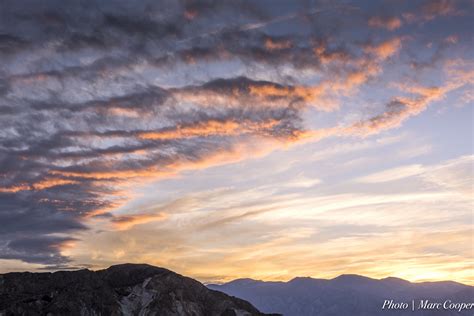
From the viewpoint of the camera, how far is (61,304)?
655ft

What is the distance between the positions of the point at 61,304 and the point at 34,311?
11.0 m

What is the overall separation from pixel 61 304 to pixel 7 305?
22049 mm

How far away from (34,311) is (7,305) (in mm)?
14498

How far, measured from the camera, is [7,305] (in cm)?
19788

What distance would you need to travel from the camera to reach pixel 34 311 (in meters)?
193
